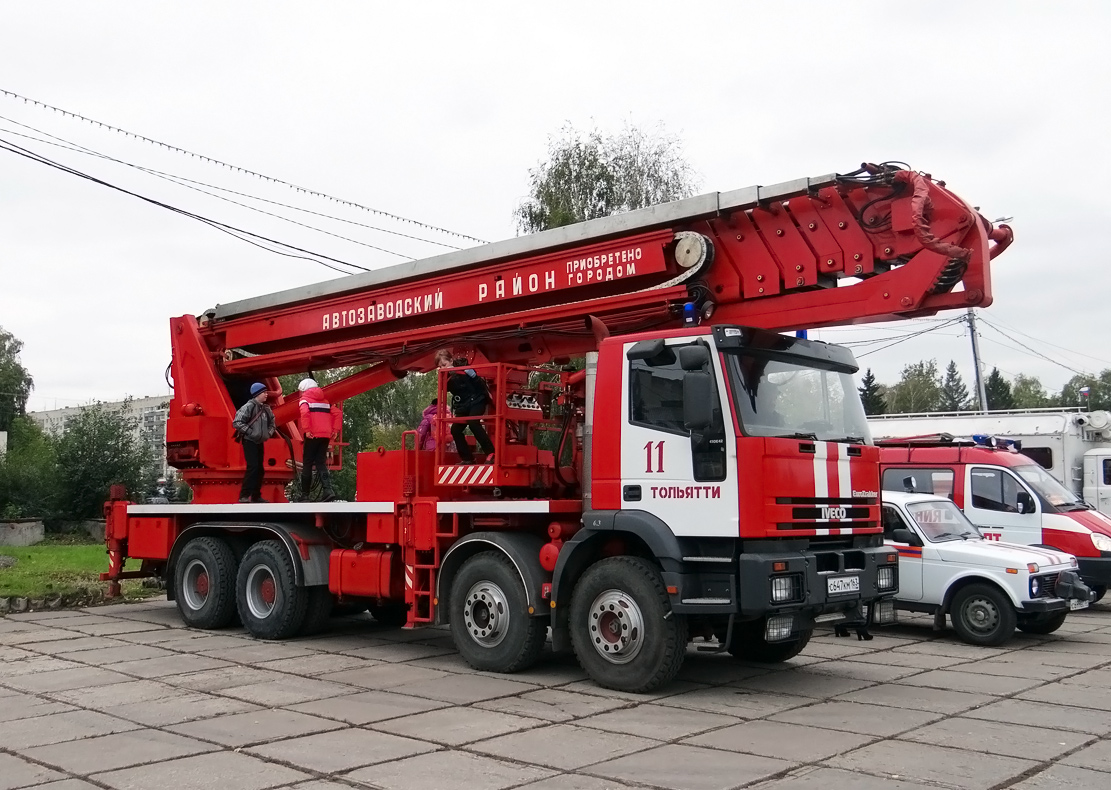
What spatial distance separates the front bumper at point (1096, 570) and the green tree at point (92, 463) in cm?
2428

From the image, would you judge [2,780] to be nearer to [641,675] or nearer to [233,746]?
[233,746]

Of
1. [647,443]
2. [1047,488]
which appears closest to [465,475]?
[647,443]

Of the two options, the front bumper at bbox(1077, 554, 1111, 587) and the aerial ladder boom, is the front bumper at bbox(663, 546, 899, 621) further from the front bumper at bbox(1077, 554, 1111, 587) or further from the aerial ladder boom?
the front bumper at bbox(1077, 554, 1111, 587)

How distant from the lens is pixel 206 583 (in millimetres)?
12664

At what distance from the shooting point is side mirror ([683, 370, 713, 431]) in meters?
8.06

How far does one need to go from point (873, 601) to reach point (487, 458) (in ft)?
11.8

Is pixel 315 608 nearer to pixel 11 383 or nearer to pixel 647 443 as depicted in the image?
pixel 647 443

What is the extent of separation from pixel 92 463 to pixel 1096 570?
25.7 metres

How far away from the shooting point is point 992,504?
14773mm

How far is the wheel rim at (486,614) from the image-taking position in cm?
945

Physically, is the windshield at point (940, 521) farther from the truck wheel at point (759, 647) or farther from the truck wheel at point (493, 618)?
the truck wheel at point (493, 618)

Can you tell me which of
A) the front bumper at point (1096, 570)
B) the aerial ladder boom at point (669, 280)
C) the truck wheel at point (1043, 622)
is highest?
the aerial ladder boom at point (669, 280)

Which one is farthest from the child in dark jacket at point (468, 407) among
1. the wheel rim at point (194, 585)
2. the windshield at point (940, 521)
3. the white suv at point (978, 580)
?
the windshield at point (940, 521)

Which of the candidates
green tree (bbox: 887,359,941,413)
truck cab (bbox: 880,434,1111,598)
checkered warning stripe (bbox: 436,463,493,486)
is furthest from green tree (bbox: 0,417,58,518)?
green tree (bbox: 887,359,941,413)
